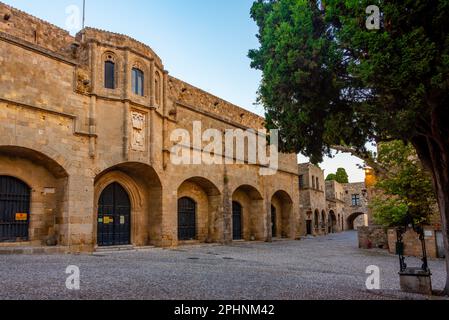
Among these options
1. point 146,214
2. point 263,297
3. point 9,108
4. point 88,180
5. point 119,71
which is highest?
point 119,71

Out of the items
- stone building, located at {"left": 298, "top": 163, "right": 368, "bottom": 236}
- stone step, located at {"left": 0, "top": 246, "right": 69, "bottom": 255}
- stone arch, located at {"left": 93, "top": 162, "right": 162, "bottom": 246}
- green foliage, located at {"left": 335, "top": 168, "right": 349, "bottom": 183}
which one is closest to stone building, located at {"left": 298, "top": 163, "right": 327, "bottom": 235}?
stone building, located at {"left": 298, "top": 163, "right": 368, "bottom": 236}

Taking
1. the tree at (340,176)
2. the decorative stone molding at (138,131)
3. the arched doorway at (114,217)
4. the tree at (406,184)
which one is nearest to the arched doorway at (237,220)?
the arched doorway at (114,217)

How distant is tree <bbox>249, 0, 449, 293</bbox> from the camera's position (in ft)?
17.0

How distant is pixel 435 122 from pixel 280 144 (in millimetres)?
2945

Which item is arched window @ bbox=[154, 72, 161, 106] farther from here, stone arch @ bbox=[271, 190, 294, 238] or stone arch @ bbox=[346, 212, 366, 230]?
stone arch @ bbox=[346, 212, 366, 230]

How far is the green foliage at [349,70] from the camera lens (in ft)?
16.9

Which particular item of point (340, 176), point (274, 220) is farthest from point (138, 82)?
point (340, 176)

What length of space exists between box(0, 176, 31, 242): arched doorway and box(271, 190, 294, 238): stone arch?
57.9 feet

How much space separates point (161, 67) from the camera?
57.5 feet

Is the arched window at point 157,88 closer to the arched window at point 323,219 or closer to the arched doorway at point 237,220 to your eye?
the arched doorway at point 237,220

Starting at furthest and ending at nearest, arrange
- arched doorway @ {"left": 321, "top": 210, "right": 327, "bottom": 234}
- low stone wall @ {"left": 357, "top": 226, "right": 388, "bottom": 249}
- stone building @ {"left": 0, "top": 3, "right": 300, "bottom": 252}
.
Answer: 1. arched doorway @ {"left": 321, "top": 210, "right": 327, "bottom": 234}
2. low stone wall @ {"left": 357, "top": 226, "right": 388, "bottom": 249}
3. stone building @ {"left": 0, "top": 3, "right": 300, "bottom": 252}

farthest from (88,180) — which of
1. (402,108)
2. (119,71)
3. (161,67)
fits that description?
(402,108)

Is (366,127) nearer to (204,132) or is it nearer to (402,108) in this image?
(402,108)

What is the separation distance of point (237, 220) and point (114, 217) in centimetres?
937
